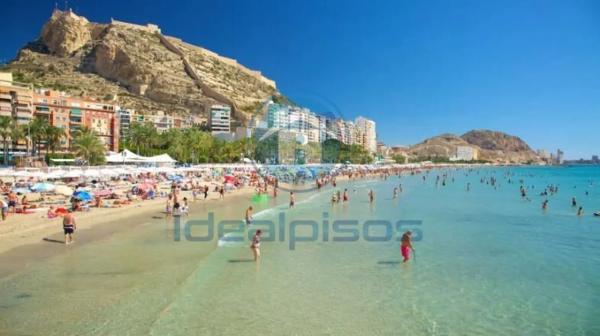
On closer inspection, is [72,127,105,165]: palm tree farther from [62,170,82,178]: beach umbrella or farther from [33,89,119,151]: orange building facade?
[33,89,119,151]: orange building facade

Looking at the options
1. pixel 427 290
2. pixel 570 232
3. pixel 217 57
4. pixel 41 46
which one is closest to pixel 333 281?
pixel 427 290

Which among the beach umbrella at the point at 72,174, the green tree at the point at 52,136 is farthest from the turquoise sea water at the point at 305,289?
the green tree at the point at 52,136

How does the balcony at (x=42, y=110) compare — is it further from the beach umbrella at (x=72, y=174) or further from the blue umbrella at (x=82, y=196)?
the blue umbrella at (x=82, y=196)

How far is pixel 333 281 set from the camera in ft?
38.4

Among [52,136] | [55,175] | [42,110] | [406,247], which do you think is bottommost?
[406,247]

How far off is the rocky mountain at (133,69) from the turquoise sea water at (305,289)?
99.4m

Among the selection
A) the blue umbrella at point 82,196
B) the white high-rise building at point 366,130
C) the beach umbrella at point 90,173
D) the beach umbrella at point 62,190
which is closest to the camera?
the blue umbrella at point 82,196

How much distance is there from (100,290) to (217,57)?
5877 inches

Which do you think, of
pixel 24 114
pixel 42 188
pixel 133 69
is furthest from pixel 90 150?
pixel 133 69

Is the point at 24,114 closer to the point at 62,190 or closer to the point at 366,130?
the point at 62,190

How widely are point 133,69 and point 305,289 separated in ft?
400

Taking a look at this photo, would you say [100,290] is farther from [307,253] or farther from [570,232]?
[570,232]

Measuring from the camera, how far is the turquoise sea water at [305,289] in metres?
8.66

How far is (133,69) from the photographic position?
394 ft
